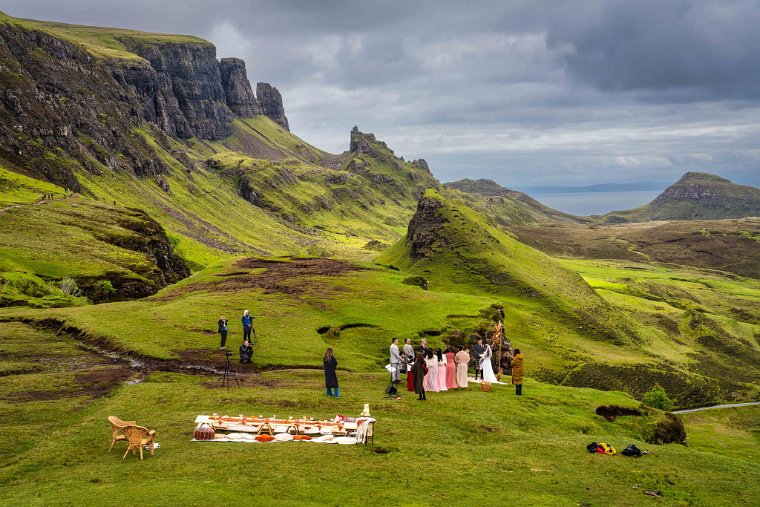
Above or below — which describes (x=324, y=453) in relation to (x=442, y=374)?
below

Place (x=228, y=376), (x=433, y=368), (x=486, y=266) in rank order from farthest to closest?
(x=486, y=266)
(x=228, y=376)
(x=433, y=368)

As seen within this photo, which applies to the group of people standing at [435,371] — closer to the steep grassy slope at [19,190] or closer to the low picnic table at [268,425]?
the low picnic table at [268,425]

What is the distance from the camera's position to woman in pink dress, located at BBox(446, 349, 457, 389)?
46.8m

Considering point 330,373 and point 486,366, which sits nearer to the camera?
point 330,373

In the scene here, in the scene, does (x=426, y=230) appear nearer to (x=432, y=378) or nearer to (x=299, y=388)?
(x=432, y=378)

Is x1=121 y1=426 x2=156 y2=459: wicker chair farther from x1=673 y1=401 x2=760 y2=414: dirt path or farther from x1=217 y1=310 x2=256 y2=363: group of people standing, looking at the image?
x1=673 y1=401 x2=760 y2=414: dirt path

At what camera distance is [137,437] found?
27.4 meters

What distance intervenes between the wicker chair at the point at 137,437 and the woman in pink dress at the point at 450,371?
25.7 meters

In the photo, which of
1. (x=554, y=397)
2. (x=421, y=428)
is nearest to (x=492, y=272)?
(x=554, y=397)

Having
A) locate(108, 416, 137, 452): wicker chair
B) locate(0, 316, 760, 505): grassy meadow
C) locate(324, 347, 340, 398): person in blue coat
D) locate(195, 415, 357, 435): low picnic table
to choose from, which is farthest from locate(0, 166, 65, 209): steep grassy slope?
locate(108, 416, 137, 452): wicker chair

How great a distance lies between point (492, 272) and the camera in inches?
5669

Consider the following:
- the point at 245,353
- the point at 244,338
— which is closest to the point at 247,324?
the point at 244,338

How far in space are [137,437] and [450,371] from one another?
26838 mm

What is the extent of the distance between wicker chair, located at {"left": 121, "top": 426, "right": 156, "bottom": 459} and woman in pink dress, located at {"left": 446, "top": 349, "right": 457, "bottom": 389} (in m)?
25.7
